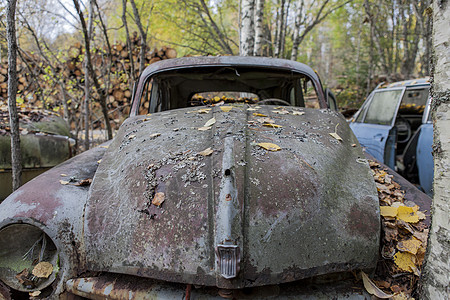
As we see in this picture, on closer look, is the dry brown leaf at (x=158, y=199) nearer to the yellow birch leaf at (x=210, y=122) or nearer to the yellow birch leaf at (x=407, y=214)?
the yellow birch leaf at (x=210, y=122)

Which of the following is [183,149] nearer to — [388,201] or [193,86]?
[388,201]

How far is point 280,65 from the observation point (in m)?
2.86

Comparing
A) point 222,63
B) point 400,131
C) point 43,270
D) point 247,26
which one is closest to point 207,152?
point 43,270

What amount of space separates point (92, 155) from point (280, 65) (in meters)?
1.78

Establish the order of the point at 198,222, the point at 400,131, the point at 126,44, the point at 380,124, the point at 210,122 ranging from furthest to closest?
the point at 126,44 < the point at 400,131 < the point at 380,124 < the point at 210,122 < the point at 198,222

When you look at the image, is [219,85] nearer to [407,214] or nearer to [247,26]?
[407,214]

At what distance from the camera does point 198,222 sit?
50.4 inches

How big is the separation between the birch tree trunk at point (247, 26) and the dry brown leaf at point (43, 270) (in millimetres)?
5886

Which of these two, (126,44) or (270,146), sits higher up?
(126,44)

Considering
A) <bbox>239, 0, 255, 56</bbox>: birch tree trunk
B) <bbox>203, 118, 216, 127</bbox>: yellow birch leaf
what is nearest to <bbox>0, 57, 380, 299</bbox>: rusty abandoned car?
<bbox>203, 118, 216, 127</bbox>: yellow birch leaf

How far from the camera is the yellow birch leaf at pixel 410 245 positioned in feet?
4.46

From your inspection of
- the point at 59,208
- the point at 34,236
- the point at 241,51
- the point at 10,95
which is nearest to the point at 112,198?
the point at 59,208

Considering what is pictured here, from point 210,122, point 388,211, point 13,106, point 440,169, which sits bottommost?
point 388,211

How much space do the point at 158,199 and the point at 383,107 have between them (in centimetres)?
472
